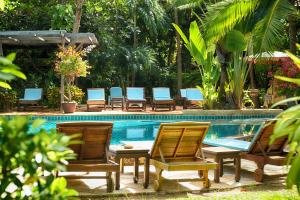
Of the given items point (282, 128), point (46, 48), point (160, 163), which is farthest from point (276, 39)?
point (46, 48)

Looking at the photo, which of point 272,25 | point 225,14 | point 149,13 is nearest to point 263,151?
point 272,25

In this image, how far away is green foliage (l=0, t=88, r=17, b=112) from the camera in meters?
15.3

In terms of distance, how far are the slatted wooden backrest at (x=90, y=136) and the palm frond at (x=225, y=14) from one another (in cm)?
676

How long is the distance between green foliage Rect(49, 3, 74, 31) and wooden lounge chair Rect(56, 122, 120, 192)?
39.7ft

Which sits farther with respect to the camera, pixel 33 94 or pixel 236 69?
pixel 33 94

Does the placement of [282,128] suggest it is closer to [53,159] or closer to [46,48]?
[53,159]

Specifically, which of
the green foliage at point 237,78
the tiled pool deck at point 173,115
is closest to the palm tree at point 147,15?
the tiled pool deck at point 173,115

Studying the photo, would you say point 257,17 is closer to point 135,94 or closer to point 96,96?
point 135,94

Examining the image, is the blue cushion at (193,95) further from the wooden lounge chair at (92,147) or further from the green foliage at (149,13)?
the wooden lounge chair at (92,147)

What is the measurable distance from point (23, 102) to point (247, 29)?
8.07m

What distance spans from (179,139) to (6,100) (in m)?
11.6

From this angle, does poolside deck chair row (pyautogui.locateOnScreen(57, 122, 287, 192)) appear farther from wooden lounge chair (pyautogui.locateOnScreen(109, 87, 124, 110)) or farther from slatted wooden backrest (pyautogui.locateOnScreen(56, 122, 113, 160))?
wooden lounge chair (pyautogui.locateOnScreen(109, 87, 124, 110))

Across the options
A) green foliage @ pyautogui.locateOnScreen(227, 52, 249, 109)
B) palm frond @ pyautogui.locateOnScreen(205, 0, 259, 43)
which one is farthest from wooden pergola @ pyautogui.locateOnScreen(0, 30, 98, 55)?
palm frond @ pyautogui.locateOnScreen(205, 0, 259, 43)

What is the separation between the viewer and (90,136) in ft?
15.7
